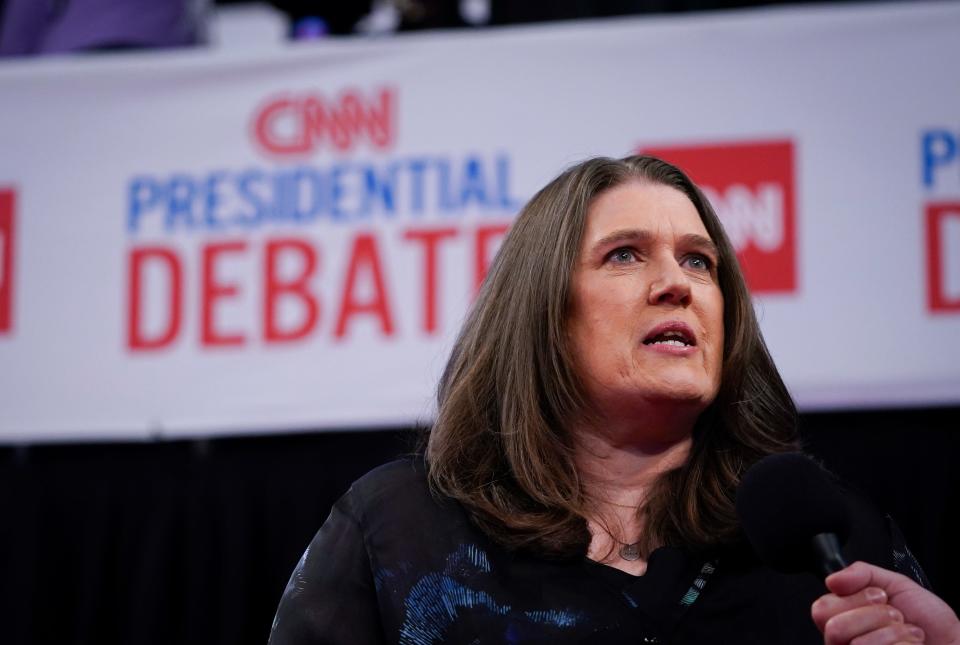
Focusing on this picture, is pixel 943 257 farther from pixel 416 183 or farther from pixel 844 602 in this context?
pixel 844 602

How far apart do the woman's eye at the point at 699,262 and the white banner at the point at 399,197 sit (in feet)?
3.30

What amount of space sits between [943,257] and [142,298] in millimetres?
1831

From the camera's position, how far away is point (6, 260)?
3.34 meters

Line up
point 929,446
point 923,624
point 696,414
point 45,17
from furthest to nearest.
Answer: point 45,17 < point 929,446 < point 696,414 < point 923,624

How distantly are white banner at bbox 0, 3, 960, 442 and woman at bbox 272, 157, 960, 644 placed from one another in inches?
40.2

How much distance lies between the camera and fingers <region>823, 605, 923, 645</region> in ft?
4.07

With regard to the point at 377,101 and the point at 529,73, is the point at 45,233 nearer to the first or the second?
the point at 377,101

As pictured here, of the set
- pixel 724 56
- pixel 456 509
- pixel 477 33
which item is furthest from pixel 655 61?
pixel 456 509

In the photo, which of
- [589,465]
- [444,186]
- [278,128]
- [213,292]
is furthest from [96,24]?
[589,465]

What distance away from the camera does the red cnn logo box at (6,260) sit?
331 cm

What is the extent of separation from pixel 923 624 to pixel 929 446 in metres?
1.64

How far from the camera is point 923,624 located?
1.35 metres

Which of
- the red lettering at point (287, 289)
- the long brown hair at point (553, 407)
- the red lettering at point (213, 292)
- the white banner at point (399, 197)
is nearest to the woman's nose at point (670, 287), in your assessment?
the long brown hair at point (553, 407)

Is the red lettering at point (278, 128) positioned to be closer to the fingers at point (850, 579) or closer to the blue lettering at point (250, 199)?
the blue lettering at point (250, 199)
